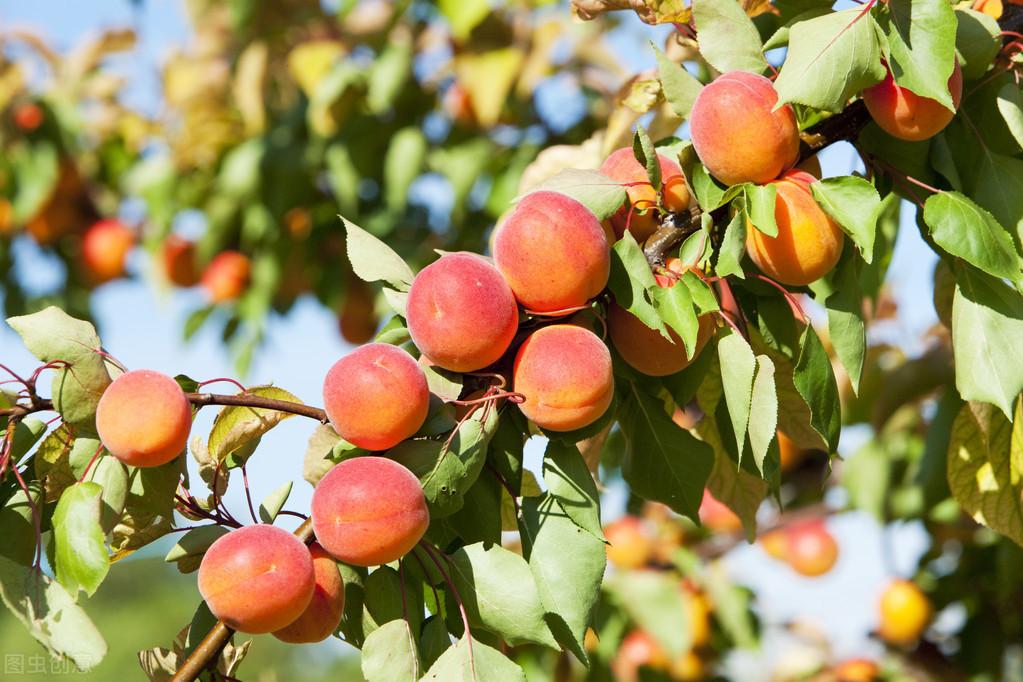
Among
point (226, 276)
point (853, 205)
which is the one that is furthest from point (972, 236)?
point (226, 276)

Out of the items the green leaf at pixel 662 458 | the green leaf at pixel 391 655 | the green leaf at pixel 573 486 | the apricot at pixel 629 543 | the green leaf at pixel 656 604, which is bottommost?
the apricot at pixel 629 543

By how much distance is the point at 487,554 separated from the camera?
2.66ft

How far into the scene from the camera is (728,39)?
2.93 feet

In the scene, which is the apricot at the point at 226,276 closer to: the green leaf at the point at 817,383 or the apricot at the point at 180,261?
the apricot at the point at 180,261

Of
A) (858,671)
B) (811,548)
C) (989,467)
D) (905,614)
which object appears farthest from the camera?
(811,548)

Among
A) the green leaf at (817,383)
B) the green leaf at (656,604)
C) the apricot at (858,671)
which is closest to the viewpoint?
the green leaf at (817,383)

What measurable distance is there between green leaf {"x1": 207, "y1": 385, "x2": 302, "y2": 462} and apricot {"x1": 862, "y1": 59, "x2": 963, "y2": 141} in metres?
0.51

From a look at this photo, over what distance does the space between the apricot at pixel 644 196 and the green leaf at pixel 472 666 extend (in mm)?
360


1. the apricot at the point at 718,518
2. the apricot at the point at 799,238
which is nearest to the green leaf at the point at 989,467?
the apricot at the point at 799,238

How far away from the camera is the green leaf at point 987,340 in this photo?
0.83 m

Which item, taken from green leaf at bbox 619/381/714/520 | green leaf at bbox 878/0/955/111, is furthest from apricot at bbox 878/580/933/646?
green leaf at bbox 878/0/955/111

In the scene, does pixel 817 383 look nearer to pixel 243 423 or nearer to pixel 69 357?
pixel 243 423

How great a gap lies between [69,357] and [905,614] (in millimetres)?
1853

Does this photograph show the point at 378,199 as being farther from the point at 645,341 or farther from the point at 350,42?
the point at 645,341
